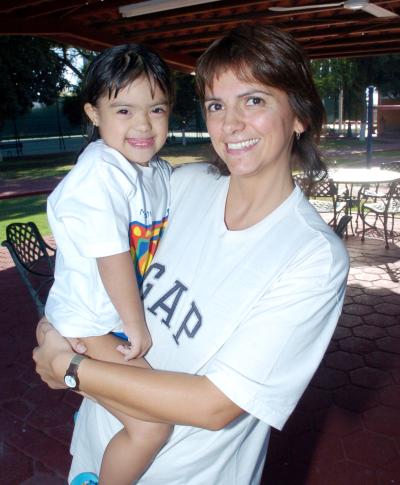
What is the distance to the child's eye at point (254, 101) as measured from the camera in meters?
Answer: 1.39

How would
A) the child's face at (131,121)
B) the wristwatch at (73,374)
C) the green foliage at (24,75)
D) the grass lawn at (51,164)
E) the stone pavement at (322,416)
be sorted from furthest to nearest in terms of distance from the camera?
the green foliage at (24,75), the grass lawn at (51,164), the stone pavement at (322,416), the child's face at (131,121), the wristwatch at (73,374)

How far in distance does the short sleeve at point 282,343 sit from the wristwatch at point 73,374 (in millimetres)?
366

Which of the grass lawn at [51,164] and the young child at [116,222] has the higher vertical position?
the young child at [116,222]

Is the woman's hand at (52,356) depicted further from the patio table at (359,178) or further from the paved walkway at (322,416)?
the patio table at (359,178)

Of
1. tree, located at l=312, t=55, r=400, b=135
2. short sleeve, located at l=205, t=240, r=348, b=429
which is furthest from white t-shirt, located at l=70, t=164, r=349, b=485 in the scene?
tree, located at l=312, t=55, r=400, b=135

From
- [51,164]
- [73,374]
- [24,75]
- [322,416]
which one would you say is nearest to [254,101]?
[73,374]

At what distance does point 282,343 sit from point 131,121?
3.31ft

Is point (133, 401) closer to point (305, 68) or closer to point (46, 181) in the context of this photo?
point (305, 68)

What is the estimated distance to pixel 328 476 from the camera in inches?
116

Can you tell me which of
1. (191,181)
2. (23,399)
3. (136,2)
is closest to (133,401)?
(191,181)

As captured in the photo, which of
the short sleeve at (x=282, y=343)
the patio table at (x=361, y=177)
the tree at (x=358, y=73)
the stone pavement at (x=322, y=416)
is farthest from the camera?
the tree at (x=358, y=73)

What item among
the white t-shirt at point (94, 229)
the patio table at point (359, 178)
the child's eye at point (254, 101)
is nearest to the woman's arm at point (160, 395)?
the white t-shirt at point (94, 229)

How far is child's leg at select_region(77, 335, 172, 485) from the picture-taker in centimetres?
133

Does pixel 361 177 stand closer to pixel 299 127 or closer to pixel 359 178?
pixel 359 178
